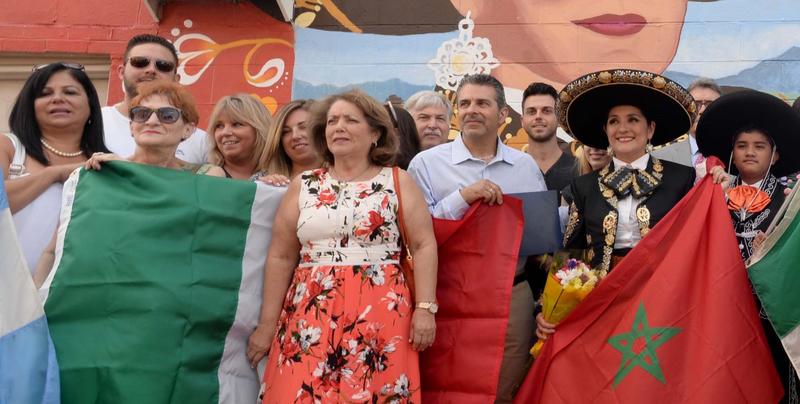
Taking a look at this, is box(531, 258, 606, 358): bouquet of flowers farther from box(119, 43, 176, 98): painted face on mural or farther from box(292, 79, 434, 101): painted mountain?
box(292, 79, 434, 101): painted mountain

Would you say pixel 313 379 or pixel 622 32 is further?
pixel 622 32

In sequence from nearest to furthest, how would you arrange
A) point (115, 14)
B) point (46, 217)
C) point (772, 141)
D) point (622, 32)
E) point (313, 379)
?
point (313, 379)
point (46, 217)
point (772, 141)
point (622, 32)
point (115, 14)

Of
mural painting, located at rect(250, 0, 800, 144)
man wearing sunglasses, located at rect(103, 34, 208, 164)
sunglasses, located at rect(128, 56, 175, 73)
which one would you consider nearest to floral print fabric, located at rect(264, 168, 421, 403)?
Result: man wearing sunglasses, located at rect(103, 34, 208, 164)

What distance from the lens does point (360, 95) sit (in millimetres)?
4184

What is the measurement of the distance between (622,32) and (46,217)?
485 cm

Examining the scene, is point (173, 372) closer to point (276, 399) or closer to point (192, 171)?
point (276, 399)

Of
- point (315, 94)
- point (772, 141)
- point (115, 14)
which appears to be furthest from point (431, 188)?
point (115, 14)

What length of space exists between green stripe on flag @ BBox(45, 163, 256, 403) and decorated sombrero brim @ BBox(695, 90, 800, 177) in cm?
226

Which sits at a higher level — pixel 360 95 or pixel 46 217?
pixel 360 95

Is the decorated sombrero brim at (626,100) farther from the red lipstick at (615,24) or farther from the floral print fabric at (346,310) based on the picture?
the red lipstick at (615,24)

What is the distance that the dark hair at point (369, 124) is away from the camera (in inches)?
164

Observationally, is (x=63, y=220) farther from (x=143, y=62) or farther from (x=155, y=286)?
(x=143, y=62)

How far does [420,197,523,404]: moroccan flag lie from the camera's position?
4070 millimetres

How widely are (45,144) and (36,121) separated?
0.37ft
